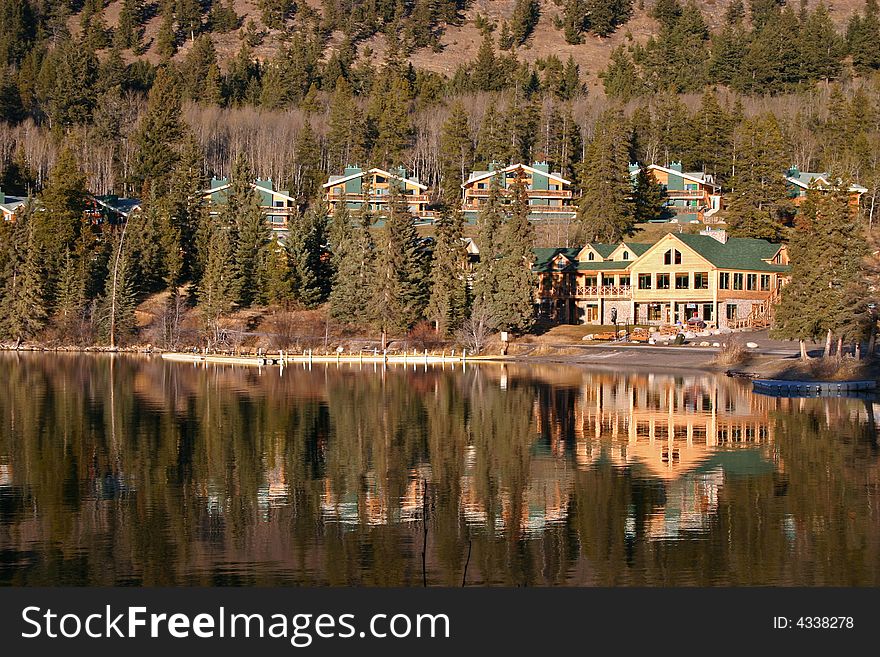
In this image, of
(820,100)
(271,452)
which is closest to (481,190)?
(820,100)

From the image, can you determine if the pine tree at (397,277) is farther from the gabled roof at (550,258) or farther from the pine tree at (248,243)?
the pine tree at (248,243)

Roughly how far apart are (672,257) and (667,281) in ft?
6.04

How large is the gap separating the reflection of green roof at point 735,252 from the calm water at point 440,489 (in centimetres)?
3614

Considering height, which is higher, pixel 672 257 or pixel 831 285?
pixel 672 257

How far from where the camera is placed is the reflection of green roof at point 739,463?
3325cm

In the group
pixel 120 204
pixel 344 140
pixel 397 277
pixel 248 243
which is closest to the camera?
pixel 397 277

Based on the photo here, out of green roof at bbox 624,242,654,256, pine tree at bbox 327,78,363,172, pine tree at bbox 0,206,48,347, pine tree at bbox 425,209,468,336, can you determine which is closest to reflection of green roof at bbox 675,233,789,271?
green roof at bbox 624,242,654,256

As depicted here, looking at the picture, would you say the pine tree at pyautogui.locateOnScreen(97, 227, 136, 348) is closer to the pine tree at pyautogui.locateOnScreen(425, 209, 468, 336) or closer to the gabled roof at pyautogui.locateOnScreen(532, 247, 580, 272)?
the pine tree at pyautogui.locateOnScreen(425, 209, 468, 336)

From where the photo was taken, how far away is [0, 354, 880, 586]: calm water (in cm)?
2238

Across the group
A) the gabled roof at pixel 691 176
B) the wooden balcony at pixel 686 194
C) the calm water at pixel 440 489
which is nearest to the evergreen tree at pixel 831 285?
the calm water at pixel 440 489

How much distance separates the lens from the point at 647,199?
113812 mm

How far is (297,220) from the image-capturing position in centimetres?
9725

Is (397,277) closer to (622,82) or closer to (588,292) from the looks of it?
(588,292)

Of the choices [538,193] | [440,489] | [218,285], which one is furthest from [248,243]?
[440,489]
